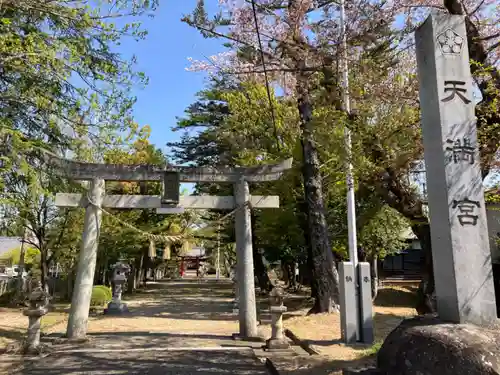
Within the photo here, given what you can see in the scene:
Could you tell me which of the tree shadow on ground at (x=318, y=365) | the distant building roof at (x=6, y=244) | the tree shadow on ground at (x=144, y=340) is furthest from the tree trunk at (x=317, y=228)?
the distant building roof at (x=6, y=244)

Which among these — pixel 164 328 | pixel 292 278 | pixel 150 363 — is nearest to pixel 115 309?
pixel 164 328

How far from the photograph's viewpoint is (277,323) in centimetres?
922

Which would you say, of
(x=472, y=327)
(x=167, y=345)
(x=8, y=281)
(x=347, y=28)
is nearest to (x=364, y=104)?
(x=347, y=28)

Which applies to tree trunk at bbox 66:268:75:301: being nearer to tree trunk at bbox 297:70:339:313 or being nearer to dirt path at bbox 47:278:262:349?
dirt path at bbox 47:278:262:349

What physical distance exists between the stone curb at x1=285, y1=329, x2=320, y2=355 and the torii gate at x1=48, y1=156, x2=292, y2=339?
0.98 metres

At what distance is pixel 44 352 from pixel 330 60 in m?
8.33

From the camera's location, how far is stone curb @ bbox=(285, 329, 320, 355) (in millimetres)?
8620

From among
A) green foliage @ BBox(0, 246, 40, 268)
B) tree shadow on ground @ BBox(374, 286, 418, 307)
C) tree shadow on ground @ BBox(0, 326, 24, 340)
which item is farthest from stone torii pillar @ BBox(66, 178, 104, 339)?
green foliage @ BBox(0, 246, 40, 268)

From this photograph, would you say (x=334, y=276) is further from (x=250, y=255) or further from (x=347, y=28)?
(x=347, y=28)

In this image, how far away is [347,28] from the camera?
8125 millimetres

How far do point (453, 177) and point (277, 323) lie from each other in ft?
18.2

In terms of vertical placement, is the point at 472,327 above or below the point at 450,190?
below

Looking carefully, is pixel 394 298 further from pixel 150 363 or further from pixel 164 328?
pixel 150 363

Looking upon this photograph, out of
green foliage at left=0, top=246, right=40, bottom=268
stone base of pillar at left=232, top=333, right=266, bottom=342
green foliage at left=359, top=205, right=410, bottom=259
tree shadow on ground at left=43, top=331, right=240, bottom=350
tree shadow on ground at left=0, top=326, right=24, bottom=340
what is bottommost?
tree shadow on ground at left=43, top=331, right=240, bottom=350
